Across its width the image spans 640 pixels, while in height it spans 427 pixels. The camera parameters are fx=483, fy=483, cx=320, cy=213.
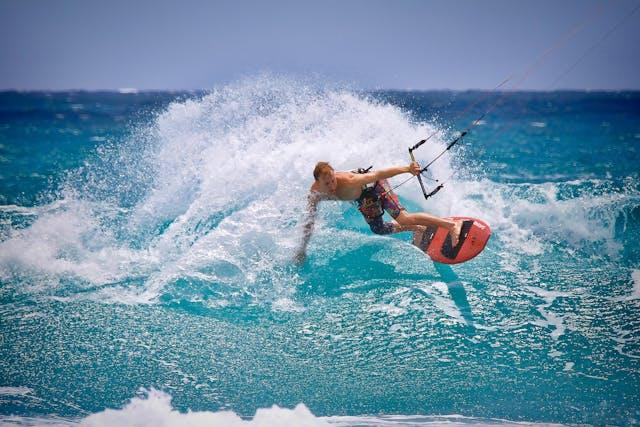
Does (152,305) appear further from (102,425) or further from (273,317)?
(102,425)

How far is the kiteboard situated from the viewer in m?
6.16

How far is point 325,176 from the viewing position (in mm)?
5617

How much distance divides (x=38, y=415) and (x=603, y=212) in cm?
825

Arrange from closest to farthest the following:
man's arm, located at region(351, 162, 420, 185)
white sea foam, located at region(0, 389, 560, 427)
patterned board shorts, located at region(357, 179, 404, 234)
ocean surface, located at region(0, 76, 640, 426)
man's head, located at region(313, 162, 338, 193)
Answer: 1. white sea foam, located at region(0, 389, 560, 427)
2. ocean surface, located at region(0, 76, 640, 426)
3. man's arm, located at region(351, 162, 420, 185)
4. man's head, located at region(313, 162, 338, 193)
5. patterned board shorts, located at region(357, 179, 404, 234)

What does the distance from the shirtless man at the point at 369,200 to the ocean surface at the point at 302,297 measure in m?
0.45

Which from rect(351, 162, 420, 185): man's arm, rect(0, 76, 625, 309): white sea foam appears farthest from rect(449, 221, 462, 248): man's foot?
rect(351, 162, 420, 185): man's arm

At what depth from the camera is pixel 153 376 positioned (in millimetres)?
4273

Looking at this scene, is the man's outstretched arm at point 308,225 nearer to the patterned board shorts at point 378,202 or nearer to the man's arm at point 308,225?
the man's arm at point 308,225

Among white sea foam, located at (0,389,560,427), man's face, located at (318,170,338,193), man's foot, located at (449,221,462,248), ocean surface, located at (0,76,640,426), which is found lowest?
white sea foam, located at (0,389,560,427)

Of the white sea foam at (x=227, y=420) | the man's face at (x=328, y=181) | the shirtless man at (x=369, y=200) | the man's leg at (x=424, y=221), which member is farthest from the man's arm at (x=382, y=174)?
the white sea foam at (x=227, y=420)

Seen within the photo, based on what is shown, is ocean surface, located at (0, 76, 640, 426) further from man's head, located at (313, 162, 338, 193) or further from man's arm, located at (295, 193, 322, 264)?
man's head, located at (313, 162, 338, 193)

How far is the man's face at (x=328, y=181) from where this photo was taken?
561cm

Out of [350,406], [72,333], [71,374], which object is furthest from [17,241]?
[350,406]

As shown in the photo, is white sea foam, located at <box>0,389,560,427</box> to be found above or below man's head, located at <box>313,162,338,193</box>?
below
